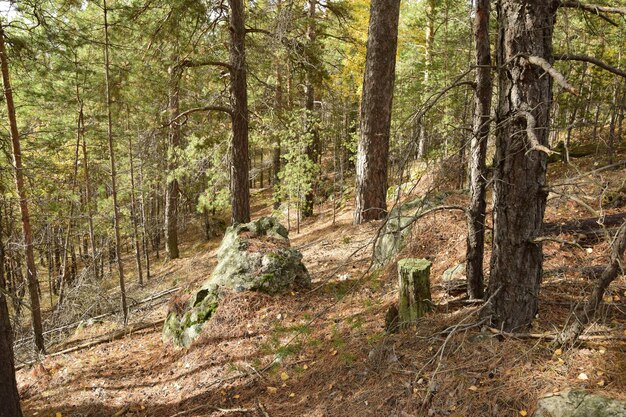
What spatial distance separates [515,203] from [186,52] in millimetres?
7719

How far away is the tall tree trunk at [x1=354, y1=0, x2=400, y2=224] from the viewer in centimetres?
795

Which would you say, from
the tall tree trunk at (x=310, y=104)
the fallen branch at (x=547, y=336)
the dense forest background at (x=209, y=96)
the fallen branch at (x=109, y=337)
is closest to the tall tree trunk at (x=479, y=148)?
the dense forest background at (x=209, y=96)

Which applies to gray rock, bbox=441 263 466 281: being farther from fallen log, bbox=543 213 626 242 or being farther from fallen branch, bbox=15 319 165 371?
fallen branch, bbox=15 319 165 371

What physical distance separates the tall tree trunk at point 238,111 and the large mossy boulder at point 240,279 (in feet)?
5.10

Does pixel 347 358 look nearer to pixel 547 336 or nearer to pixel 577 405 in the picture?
pixel 547 336

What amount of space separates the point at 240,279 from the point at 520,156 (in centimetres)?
471

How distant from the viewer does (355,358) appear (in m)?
4.36

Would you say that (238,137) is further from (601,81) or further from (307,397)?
(601,81)

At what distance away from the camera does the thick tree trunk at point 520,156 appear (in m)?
2.76

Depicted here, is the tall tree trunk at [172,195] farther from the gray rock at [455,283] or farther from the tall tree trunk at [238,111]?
the gray rock at [455,283]

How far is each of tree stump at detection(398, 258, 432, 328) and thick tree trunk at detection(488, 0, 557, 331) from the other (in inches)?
36.0

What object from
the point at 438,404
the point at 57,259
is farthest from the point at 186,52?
the point at 57,259

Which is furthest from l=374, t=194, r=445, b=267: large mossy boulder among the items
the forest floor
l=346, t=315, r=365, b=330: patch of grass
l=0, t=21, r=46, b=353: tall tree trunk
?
l=0, t=21, r=46, b=353: tall tree trunk

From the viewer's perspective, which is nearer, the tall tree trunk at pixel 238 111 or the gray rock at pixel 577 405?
the gray rock at pixel 577 405
